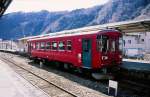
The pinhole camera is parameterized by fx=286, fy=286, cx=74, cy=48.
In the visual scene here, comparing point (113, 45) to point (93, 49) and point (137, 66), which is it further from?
point (137, 66)

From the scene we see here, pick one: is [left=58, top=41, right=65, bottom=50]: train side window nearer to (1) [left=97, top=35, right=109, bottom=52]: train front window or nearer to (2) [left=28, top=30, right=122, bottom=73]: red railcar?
(2) [left=28, top=30, right=122, bottom=73]: red railcar

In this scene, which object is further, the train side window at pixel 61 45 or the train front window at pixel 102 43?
the train side window at pixel 61 45

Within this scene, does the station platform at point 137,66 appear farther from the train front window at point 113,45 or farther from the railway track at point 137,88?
the train front window at point 113,45

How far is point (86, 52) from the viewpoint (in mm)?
18375

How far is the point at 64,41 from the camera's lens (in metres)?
22.2

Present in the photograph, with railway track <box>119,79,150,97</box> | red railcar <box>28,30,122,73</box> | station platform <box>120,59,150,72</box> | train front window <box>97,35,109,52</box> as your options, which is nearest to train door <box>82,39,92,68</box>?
red railcar <box>28,30,122,73</box>

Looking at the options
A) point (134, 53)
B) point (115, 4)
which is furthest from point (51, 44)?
point (115, 4)

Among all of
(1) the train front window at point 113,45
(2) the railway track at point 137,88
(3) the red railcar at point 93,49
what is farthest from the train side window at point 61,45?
(2) the railway track at point 137,88

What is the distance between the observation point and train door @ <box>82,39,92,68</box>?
59.1ft

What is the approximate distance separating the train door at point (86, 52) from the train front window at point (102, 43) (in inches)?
31.4

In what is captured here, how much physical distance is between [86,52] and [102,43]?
1.54 m

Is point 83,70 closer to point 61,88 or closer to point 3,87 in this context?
point 61,88

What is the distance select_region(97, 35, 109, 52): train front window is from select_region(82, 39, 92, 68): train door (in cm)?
80

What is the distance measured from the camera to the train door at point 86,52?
18.0 meters
